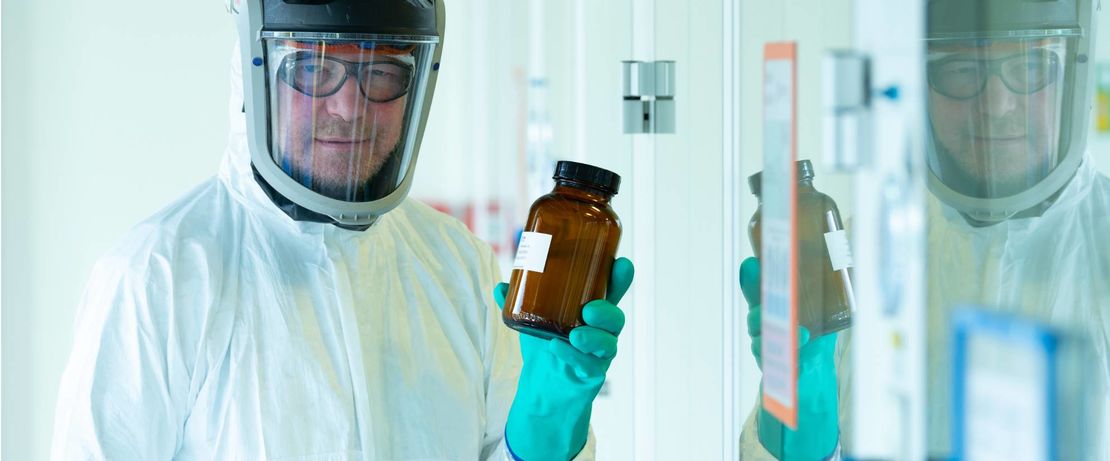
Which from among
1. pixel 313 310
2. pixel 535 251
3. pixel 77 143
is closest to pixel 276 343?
pixel 313 310

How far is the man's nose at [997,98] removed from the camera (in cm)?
34

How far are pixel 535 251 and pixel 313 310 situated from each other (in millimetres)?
437

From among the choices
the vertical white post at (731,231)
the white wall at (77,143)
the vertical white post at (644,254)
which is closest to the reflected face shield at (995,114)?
the vertical white post at (731,231)

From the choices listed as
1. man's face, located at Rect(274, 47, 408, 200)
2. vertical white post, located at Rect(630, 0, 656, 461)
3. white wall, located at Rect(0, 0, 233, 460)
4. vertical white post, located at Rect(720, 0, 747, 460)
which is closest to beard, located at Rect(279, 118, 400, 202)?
man's face, located at Rect(274, 47, 408, 200)

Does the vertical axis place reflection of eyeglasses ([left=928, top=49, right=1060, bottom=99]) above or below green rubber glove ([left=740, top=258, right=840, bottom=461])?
above

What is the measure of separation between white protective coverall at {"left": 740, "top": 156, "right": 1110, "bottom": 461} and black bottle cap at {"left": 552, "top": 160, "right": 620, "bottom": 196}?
58cm

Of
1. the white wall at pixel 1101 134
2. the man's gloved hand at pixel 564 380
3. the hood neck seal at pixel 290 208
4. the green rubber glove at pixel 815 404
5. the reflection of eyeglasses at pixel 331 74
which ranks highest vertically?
the reflection of eyeglasses at pixel 331 74

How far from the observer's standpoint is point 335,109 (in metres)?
1.22

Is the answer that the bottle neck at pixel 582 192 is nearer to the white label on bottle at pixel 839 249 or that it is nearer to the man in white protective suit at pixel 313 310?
the man in white protective suit at pixel 313 310

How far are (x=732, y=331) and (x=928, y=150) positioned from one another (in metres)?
0.51

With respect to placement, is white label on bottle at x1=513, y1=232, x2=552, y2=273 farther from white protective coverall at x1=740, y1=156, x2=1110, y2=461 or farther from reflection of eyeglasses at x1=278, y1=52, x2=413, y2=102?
white protective coverall at x1=740, y1=156, x2=1110, y2=461

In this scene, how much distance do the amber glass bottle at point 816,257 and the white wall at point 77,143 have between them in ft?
8.03

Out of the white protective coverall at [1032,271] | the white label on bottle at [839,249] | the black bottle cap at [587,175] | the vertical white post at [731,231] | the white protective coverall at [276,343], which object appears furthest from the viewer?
the white protective coverall at [276,343]

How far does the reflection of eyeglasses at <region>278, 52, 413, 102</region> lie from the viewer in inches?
47.8
